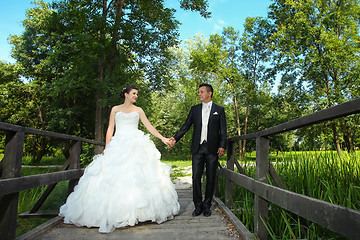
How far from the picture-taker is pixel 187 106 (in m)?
24.1

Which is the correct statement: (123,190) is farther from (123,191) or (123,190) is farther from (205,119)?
(205,119)

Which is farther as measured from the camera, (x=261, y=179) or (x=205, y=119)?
(x=205, y=119)

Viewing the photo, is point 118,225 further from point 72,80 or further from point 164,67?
point 164,67

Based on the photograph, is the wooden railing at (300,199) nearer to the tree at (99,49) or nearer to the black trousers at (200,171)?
the black trousers at (200,171)

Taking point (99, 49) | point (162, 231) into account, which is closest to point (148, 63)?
point (99, 49)

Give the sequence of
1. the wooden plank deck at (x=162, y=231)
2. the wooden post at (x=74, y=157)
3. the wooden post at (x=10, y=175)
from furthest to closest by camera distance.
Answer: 1. the wooden post at (x=74, y=157)
2. the wooden plank deck at (x=162, y=231)
3. the wooden post at (x=10, y=175)

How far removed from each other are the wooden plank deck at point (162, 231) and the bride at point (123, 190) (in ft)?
0.33

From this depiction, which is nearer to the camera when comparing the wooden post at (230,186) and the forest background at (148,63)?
the wooden post at (230,186)

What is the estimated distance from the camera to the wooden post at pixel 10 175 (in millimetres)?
2527

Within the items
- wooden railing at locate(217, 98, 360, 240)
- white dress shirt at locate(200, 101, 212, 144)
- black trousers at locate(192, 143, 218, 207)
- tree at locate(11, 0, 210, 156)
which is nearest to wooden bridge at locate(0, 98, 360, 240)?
wooden railing at locate(217, 98, 360, 240)

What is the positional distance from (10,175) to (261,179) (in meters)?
2.48

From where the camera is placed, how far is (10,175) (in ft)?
8.50

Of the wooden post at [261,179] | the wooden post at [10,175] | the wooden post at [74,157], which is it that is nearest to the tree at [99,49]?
the wooden post at [74,157]

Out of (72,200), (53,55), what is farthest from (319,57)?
(72,200)
